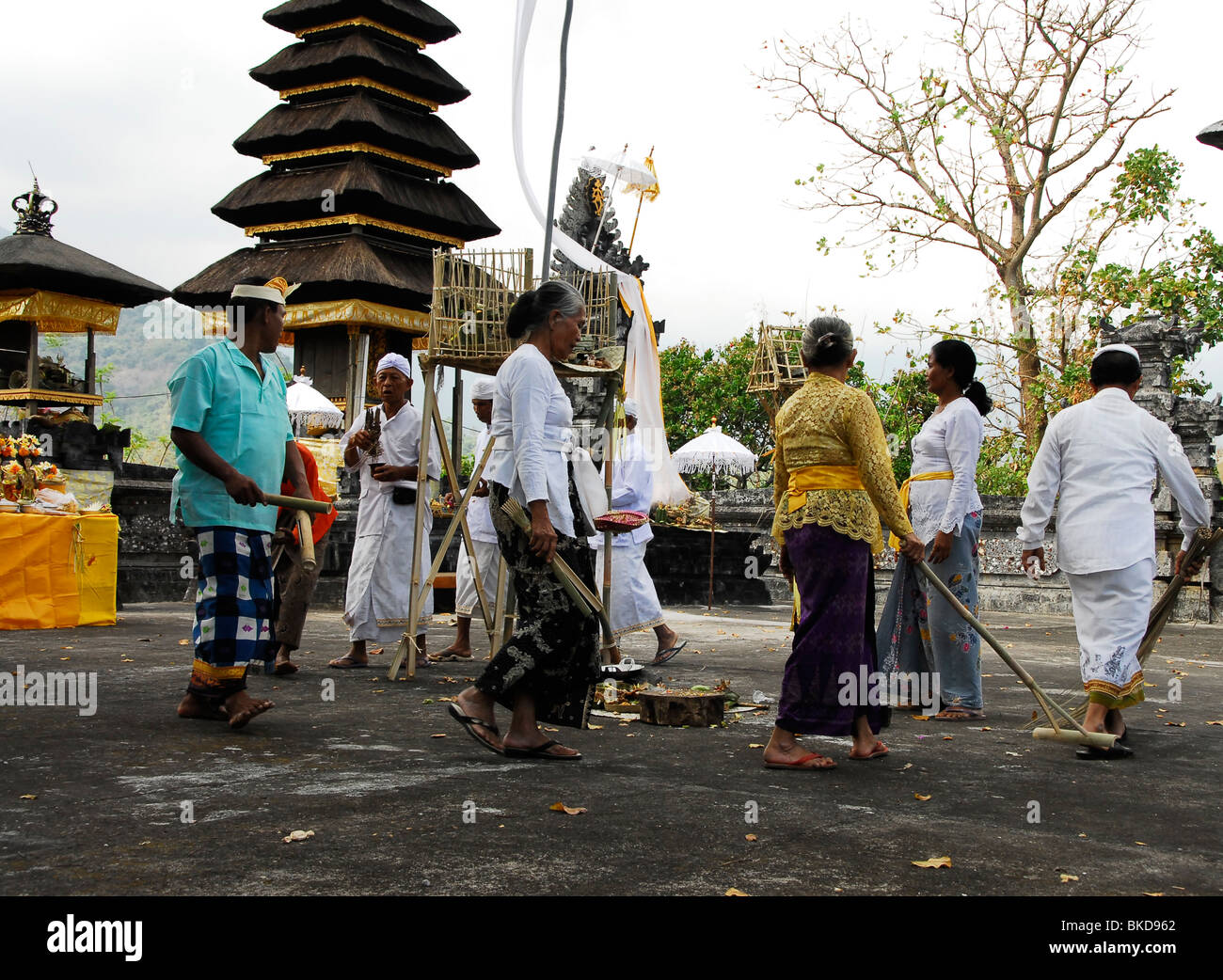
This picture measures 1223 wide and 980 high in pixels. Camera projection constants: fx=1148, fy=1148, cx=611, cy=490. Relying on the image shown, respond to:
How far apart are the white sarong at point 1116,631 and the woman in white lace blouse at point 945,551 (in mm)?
792

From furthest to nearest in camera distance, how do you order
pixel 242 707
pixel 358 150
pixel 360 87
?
pixel 360 87 → pixel 358 150 → pixel 242 707

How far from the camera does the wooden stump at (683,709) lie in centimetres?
535

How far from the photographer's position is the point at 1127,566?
4992 millimetres

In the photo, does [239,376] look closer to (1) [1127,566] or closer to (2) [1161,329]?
(1) [1127,566]

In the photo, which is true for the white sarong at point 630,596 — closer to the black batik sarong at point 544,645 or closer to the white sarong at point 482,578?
the white sarong at point 482,578

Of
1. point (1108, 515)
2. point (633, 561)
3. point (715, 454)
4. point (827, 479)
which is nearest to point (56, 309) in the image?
point (715, 454)

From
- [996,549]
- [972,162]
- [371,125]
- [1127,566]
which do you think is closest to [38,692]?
[1127,566]

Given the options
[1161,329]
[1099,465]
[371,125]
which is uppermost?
[371,125]

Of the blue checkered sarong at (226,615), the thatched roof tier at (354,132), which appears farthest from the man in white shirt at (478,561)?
the thatched roof tier at (354,132)

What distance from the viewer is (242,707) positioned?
4.73 m

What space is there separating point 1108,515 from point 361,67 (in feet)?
84.7

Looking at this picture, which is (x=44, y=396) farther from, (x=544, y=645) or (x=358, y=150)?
(x=544, y=645)

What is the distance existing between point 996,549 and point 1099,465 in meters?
9.21

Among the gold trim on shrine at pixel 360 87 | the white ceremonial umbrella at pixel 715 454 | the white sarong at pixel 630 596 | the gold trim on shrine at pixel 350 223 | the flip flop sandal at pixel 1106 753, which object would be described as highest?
the gold trim on shrine at pixel 360 87
